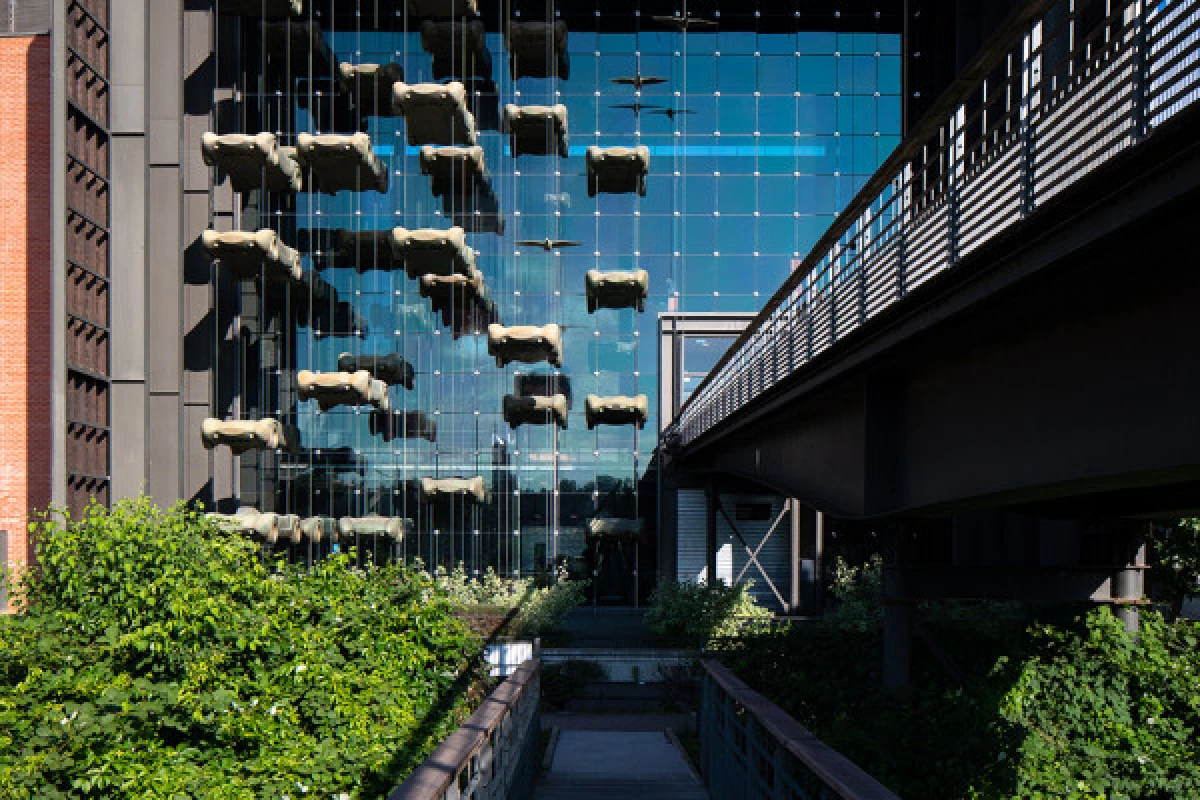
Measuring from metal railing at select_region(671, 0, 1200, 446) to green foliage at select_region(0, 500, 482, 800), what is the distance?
18.6ft

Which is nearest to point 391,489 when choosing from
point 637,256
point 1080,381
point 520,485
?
point 520,485

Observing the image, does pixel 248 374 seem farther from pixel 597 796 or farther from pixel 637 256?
pixel 597 796

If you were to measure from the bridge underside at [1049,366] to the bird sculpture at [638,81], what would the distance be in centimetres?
2616

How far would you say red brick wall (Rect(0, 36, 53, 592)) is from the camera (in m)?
31.2

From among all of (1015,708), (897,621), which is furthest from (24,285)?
(1015,708)

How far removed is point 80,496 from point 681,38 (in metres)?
23.0

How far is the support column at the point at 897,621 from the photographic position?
1545 centimetres

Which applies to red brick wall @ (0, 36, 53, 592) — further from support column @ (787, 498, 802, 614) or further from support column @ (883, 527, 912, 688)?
support column @ (883, 527, 912, 688)

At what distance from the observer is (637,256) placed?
38.0 m

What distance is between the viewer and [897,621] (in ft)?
51.0

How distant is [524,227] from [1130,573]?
80.4ft

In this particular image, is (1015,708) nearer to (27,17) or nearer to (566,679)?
(566,679)

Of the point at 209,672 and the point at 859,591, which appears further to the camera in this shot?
the point at 859,591

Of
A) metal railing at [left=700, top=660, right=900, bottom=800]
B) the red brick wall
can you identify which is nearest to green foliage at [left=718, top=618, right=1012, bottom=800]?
metal railing at [left=700, top=660, right=900, bottom=800]
